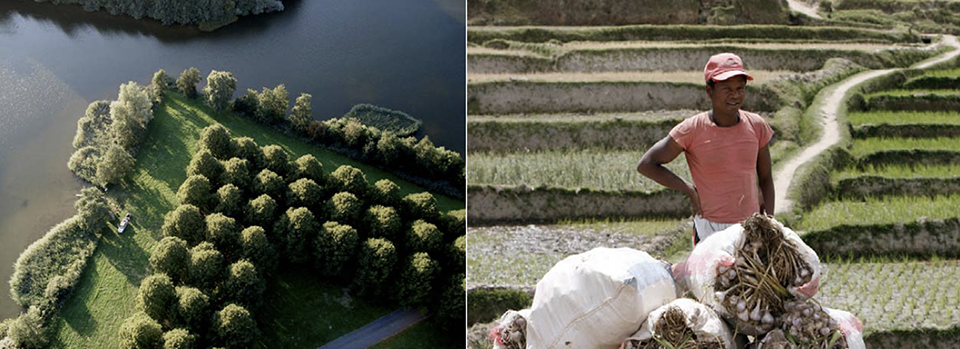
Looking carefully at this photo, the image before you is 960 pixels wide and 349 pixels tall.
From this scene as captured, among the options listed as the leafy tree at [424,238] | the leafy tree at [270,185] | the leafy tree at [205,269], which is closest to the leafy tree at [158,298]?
the leafy tree at [205,269]

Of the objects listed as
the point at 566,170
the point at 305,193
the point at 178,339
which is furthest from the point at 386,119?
the point at 566,170

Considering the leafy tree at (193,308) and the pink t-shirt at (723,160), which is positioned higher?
the pink t-shirt at (723,160)

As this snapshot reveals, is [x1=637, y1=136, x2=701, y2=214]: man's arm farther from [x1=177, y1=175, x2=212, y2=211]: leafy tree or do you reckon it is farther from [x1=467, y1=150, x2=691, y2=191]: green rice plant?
[x1=177, y1=175, x2=212, y2=211]: leafy tree

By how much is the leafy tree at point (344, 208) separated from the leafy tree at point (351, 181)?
1.66 feet

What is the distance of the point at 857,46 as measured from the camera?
26.3 m

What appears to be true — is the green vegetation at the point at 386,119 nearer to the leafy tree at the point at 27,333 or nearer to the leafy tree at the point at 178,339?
the leafy tree at the point at 178,339

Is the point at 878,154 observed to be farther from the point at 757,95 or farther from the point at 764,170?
the point at 764,170

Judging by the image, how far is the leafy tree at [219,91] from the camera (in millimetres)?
26000

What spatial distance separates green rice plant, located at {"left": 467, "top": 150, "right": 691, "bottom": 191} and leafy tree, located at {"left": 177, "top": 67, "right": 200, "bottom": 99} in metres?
14.3

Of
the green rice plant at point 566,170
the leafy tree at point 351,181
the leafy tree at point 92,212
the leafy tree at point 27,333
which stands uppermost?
the green rice plant at point 566,170

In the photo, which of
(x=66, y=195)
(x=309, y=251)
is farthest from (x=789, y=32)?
(x=66, y=195)

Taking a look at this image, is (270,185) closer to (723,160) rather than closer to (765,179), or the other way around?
(765,179)

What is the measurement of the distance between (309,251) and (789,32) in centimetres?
1737

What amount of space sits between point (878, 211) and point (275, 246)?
525 inches
